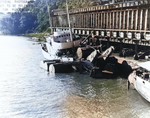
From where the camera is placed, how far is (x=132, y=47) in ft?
114

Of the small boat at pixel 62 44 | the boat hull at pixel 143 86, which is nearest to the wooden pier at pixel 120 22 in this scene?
the small boat at pixel 62 44

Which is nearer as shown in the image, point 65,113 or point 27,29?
point 65,113

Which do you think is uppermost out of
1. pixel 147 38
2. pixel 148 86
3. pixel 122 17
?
pixel 122 17

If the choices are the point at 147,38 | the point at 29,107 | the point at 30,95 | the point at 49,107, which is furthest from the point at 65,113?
the point at 147,38

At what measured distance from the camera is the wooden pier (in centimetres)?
2920

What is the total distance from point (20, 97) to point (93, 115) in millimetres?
8739

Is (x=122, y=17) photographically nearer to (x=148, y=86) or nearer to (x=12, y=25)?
(x=148, y=86)

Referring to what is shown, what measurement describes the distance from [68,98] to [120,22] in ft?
66.0

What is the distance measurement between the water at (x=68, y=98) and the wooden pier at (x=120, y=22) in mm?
8362

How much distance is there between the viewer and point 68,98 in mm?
19859

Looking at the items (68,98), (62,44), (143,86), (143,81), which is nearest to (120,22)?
(62,44)

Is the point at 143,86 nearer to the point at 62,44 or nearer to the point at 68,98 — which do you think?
the point at 68,98

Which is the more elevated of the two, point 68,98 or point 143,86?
point 143,86

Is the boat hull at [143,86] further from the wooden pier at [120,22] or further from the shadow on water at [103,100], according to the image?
the wooden pier at [120,22]
